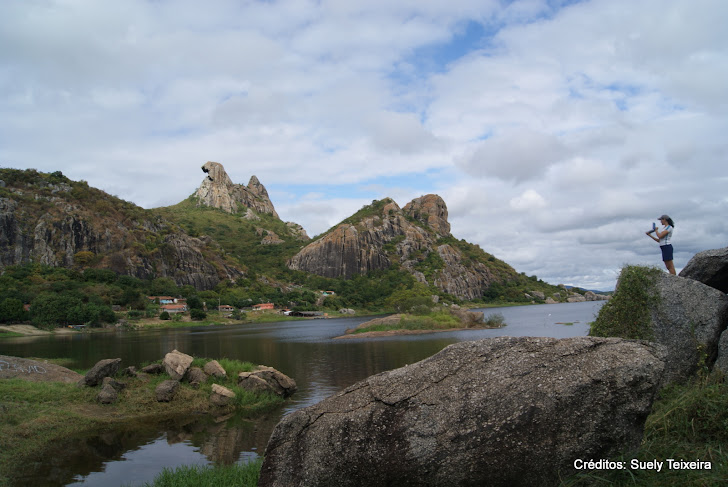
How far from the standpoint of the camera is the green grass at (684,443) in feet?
18.2

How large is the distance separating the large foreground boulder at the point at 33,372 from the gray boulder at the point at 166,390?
516 centimetres

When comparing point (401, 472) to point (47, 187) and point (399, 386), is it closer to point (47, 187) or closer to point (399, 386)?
point (399, 386)

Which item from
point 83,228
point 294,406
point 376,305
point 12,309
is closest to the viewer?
point 294,406

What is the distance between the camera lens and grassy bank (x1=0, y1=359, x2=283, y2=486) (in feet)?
47.2

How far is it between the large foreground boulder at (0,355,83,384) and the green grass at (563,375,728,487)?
24573 mm

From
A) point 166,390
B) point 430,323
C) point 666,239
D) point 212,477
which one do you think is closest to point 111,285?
point 430,323

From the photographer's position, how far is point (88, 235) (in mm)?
140875

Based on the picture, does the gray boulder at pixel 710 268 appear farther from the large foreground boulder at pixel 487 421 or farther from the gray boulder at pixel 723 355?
the large foreground boulder at pixel 487 421

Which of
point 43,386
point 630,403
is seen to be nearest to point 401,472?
point 630,403

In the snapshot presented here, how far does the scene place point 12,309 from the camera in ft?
265

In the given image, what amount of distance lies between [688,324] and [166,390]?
798 inches

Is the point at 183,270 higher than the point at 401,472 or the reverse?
higher

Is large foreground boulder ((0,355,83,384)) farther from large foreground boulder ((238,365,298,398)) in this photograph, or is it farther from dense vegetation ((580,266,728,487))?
dense vegetation ((580,266,728,487))

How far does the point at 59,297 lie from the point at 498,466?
343 feet
